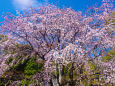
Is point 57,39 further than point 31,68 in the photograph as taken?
No

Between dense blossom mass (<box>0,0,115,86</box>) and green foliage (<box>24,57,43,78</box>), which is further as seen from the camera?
green foliage (<box>24,57,43,78</box>)

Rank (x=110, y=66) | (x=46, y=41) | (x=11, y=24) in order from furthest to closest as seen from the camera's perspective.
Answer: (x=46, y=41) < (x=11, y=24) < (x=110, y=66)

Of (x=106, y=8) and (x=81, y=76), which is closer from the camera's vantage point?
(x=81, y=76)

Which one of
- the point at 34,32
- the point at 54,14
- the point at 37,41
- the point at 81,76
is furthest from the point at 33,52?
the point at 81,76

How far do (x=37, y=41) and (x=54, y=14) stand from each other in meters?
1.71

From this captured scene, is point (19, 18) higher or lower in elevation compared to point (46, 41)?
higher

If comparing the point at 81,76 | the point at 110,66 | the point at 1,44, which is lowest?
the point at 81,76

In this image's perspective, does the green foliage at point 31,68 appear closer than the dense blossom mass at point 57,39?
No

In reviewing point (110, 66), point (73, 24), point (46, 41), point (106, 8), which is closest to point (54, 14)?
point (73, 24)

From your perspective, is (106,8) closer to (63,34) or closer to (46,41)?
(63,34)

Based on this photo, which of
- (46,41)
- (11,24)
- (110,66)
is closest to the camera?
(110,66)

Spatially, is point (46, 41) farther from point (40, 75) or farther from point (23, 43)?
point (40, 75)

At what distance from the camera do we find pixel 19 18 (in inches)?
212

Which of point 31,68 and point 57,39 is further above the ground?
point 57,39
